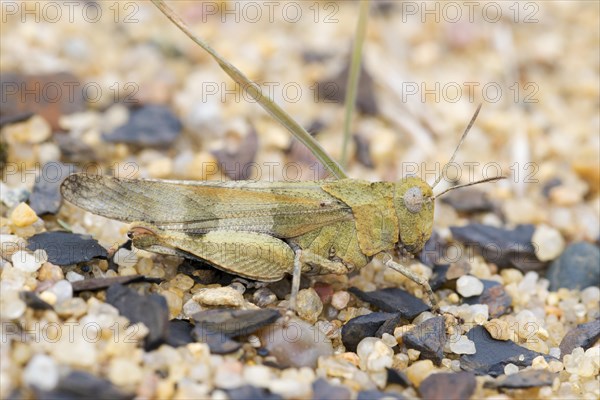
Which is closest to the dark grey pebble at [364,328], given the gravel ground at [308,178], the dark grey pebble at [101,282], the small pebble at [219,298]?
the gravel ground at [308,178]

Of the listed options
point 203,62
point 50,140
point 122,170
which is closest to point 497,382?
point 122,170

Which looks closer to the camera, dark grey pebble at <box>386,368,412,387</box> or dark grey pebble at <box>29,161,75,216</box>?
dark grey pebble at <box>386,368,412,387</box>

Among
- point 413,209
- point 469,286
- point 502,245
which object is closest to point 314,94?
point 502,245

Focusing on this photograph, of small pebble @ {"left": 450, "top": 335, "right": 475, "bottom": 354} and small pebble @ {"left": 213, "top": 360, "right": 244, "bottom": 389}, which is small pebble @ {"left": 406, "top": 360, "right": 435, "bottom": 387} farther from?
small pebble @ {"left": 213, "top": 360, "right": 244, "bottom": 389}

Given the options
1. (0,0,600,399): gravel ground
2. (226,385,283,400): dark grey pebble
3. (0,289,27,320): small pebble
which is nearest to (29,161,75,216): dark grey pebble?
(0,0,600,399): gravel ground

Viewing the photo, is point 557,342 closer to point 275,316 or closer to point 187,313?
point 275,316

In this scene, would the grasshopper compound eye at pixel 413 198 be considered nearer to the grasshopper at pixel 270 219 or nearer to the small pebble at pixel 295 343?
the grasshopper at pixel 270 219

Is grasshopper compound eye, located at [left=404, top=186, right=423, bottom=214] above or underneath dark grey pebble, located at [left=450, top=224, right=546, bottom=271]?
above
